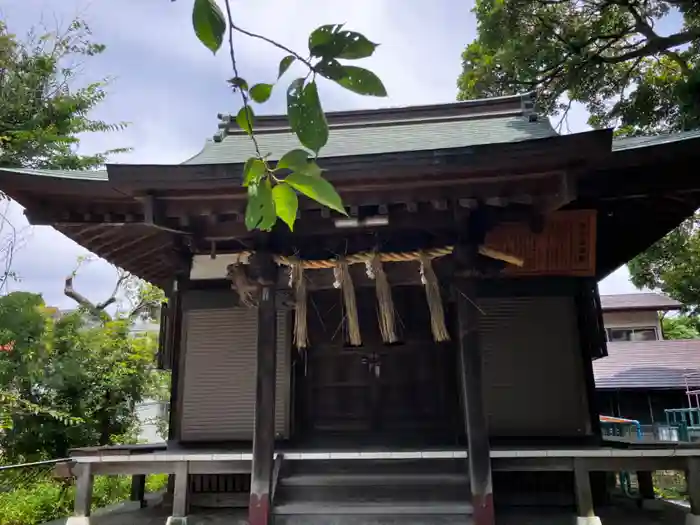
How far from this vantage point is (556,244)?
4961 mm

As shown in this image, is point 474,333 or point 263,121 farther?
point 263,121

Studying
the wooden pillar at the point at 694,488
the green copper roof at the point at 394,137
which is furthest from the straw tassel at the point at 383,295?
the wooden pillar at the point at 694,488

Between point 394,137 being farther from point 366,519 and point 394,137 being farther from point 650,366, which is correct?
point 650,366

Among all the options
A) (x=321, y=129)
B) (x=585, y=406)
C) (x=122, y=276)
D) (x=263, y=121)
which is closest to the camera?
(x=321, y=129)

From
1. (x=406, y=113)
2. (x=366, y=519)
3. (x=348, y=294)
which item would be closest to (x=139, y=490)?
(x=366, y=519)

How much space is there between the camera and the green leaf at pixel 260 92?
109 cm

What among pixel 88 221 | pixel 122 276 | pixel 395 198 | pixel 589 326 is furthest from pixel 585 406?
pixel 122 276

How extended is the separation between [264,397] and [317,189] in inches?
144

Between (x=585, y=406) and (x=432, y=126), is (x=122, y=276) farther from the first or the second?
(x=585, y=406)

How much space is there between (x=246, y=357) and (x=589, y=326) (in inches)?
142

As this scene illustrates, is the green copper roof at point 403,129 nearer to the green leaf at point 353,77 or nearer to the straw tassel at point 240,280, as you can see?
the straw tassel at point 240,280

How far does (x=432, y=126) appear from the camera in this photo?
742 centimetres

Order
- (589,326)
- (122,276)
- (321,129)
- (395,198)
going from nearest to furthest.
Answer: (321,129)
(395,198)
(589,326)
(122,276)

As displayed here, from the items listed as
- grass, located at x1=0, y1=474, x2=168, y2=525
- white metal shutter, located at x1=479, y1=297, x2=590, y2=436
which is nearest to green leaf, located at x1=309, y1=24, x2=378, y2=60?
white metal shutter, located at x1=479, y1=297, x2=590, y2=436
